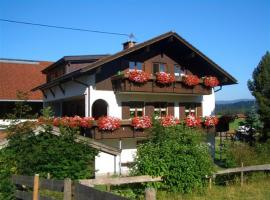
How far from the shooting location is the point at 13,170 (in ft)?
40.8

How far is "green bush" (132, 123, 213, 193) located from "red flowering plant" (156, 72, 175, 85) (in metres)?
8.44

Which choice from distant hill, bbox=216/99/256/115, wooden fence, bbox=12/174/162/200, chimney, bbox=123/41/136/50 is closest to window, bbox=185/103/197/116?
distant hill, bbox=216/99/256/115

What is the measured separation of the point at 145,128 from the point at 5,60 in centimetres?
2140

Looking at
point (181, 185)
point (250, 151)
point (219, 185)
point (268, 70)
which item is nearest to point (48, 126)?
point (181, 185)

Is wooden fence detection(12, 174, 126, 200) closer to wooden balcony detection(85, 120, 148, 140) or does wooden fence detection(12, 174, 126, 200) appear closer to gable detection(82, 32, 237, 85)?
wooden balcony detection(85, 120, 148, 140)

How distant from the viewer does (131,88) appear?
2330 centimetres

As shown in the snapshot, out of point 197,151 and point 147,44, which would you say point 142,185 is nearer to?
point 197,151

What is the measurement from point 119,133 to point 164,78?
4.08 metres

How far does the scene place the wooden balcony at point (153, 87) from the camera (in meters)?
23.3

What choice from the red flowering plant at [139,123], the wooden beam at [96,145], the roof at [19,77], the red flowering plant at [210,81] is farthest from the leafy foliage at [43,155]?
the roof at [19,77]

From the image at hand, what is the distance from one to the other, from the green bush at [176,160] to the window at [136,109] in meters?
9.20

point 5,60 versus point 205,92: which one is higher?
point 5,60

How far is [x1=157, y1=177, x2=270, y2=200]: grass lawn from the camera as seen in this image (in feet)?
47.1

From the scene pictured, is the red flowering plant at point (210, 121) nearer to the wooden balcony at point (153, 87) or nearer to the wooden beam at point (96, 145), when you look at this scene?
A: the wooden balcony at point (153, 87)
